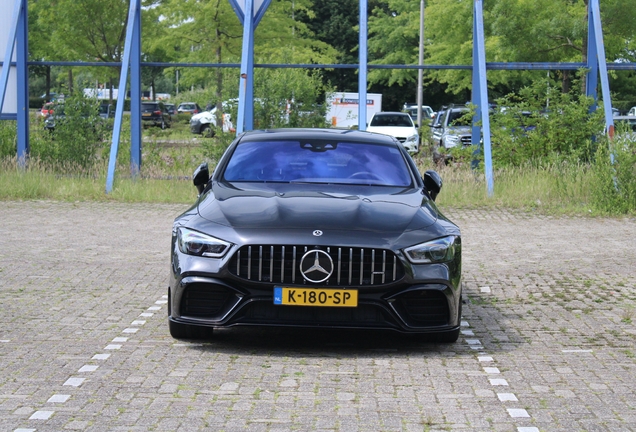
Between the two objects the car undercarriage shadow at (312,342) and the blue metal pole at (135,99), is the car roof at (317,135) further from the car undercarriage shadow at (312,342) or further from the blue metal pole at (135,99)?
the blue metal pole at (135,99)

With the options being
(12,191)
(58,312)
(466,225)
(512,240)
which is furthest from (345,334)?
(12,191)

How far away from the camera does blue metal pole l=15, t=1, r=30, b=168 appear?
65.1ft

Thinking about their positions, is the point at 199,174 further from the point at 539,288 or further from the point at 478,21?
the point at 478,21

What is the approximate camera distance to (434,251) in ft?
22.2

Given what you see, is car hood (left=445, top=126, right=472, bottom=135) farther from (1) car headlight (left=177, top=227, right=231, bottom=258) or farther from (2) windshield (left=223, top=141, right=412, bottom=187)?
(1) car headlight (left=177, top=227, right=231, bottom=258)

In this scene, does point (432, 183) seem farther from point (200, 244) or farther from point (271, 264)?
point (200, 244)

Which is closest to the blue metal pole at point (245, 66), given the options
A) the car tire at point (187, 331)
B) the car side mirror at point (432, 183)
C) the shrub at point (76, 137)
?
the shrub at point (76, 137)

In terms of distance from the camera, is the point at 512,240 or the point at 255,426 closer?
the point at 255,426

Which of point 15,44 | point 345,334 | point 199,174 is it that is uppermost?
point 15,44

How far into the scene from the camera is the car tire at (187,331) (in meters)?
6.99

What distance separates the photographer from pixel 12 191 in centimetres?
1769

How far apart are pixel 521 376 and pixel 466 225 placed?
8.69 metres

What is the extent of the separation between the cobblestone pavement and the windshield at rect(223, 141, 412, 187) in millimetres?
1276

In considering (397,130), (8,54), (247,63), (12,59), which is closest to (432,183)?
(247,63)
